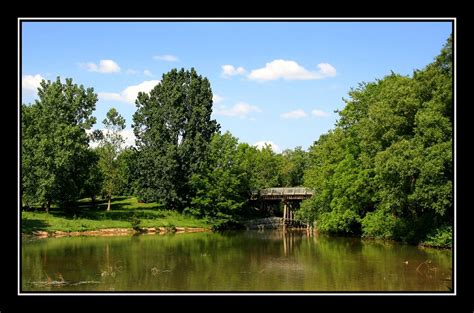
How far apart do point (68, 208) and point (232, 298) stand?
4053 centimetres

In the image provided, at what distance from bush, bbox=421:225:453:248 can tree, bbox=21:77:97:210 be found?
29.3 m

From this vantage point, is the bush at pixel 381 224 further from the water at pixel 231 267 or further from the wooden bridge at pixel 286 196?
the wooden bridge at pixel 286 196

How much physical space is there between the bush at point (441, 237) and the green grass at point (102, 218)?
1002 inches

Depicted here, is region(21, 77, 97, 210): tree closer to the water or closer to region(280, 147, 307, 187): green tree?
the water

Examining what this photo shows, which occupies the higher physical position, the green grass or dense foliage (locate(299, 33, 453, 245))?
dense foliage (locate(299, 33, 453, 245))

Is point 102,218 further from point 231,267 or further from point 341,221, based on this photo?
point 231,267

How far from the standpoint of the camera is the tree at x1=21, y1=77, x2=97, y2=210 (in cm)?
4416

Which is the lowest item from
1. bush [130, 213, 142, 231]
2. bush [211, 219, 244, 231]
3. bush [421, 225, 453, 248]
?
bush [211, 219, 244, 231]

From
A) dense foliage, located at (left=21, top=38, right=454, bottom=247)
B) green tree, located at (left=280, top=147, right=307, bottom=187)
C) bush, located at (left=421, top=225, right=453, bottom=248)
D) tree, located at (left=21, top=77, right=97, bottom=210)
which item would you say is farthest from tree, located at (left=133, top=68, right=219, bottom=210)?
bush, located at (left=421, top=225, right=453, bottom=248)

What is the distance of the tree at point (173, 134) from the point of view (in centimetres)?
5281

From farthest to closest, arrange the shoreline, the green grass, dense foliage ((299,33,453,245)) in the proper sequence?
the green grass, the shoreline, dense foliage ((299,33,453,245))

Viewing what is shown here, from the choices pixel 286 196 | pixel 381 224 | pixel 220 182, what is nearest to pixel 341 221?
pixel 381 224

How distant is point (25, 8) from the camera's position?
10625mm

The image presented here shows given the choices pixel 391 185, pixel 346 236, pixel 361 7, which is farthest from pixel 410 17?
pixel 346 236
